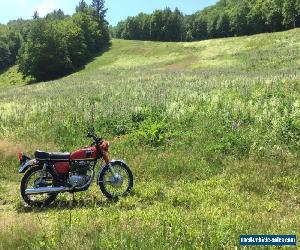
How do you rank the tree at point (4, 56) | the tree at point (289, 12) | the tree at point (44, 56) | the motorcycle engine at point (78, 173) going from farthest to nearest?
the tree at point (4, 56)
the tree at point (289, 12)
the tree at point (44, 56)
the motorcycle engine at point (78, 173)

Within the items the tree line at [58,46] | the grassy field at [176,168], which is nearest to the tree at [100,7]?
the tree line at [58,46]

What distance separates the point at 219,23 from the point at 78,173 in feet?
433

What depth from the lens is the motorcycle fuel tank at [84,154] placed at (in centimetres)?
1059

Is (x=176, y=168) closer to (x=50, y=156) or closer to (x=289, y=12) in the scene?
(x=50, y=156)

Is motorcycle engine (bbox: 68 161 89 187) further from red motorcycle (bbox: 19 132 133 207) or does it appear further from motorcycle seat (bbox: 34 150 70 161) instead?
motorcycle seat (bbox: 34 150 70 161)

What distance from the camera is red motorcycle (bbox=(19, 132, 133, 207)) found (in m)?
10.4

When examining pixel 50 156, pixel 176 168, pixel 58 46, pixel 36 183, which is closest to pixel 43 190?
pixel 36 183

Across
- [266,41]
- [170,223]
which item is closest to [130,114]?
[170,223]

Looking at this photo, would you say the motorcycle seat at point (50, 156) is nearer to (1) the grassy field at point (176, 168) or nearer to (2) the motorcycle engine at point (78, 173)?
(2) the motorcycle engine at point (78, 173)

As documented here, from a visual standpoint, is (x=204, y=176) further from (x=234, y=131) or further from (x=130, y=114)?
(x=130, y=114)

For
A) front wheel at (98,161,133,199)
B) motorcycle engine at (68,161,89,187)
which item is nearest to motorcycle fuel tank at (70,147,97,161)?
motorcycle engine at (68,161,89,187)

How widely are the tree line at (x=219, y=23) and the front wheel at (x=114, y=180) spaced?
92.6 meters

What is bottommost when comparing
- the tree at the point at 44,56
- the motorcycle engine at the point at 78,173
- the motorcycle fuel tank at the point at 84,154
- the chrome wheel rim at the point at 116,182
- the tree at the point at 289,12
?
the chrome wheel rim at the point at 116,182

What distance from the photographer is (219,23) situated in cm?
13612
